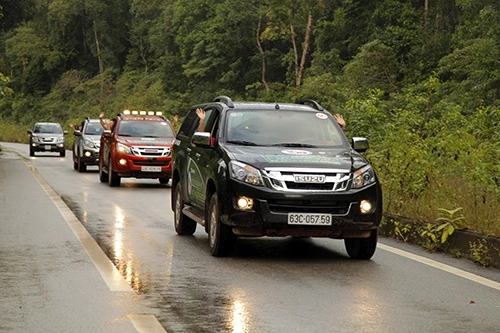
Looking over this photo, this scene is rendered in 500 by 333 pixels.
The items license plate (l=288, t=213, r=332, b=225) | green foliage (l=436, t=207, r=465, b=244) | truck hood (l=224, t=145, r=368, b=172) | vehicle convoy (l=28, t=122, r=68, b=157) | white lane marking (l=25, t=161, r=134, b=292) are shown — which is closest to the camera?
white lane marking (l=25, t=161, r=134, b=292)

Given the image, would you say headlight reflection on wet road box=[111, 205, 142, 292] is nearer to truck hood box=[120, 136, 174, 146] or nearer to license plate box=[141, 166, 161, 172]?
license plate box=[141, 166, 161, 172]

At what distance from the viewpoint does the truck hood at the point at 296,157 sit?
33.4ft

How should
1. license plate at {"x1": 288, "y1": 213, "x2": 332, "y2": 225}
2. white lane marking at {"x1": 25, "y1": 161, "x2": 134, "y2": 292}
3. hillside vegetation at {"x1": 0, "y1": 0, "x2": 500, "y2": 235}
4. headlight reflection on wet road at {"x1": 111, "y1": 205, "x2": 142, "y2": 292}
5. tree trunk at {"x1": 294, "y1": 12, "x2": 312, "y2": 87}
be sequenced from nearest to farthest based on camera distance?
white lane marking at {"x1": 25, "y1": 161, "x2": 134, "y2": 292} < headlight reflection on wet road at {"x1": 111, "y1": 205, "x2": 142, "y2": 292} < license plate at {"x1": 288, "y1": 213, "x2": 332, "y2": 225} < hillside vegetation at {"x1": 0, "y1": 0, "x2": 500, "y2": 235} < tree trunk at {"x1": 294, "y1": 12, "x2": 312, "y2": 87}

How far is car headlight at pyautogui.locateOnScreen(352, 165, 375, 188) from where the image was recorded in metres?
10.2

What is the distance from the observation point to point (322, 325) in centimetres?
680

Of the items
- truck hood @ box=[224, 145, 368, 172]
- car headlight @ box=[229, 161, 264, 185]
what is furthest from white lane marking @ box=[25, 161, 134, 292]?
truck hood @ box=[224, 145, 368, 172]

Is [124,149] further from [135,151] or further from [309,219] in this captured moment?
[309,219]

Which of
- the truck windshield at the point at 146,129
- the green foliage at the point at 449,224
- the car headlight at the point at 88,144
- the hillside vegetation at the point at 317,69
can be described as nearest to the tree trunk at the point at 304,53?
the hillside vegetation at the point at 317,69

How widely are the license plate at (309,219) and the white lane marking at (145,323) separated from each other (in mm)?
3200

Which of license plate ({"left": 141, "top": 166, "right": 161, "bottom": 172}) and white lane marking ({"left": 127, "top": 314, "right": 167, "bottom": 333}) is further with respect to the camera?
license plate ({"left": 141, "top": 166, "right": 161, "bottom": 172})

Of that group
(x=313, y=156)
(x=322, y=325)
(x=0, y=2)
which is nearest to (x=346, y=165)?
(x=313, y=156)

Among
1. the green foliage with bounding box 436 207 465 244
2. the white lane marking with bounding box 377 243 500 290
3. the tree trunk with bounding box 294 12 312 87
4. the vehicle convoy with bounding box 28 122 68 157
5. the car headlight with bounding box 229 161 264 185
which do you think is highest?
the tree trunk with bounding box 294 12 312 87

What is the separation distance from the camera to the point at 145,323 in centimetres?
677

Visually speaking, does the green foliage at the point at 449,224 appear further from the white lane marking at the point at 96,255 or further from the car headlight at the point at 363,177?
the white lane marking at the point at 96,255
